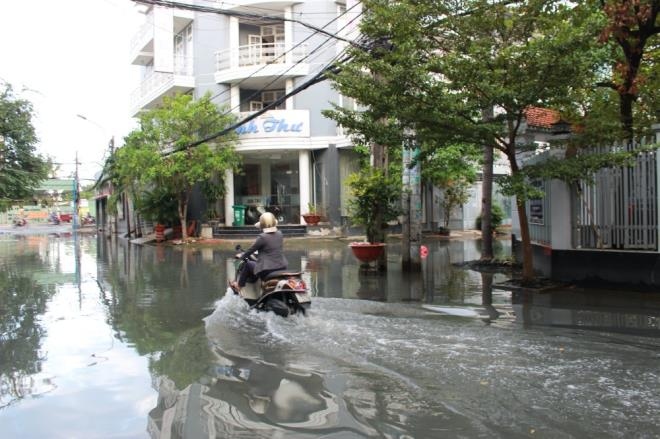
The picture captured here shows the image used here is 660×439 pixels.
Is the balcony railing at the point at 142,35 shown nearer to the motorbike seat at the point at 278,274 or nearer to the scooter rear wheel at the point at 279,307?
the motorbike seat at the point at 278,274

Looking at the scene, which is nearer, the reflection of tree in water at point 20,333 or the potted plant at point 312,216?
the reflection of tree in water at point 20,333

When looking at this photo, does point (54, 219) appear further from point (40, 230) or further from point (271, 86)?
point (271, 86)

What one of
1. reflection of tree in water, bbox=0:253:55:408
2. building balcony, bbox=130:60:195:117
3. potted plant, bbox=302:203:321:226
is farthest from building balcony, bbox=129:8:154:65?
reflection of tree in water, bbox=0:253:55:408

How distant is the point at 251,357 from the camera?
639cm

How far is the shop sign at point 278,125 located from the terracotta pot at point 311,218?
3876mm

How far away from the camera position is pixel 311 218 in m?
28.4

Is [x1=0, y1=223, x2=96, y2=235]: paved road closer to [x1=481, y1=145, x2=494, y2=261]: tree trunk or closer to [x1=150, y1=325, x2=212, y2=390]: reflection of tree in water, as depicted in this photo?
[x1=481, y1=145, x2=494, y2=261]: tree trunk

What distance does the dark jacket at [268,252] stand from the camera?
8469 mm

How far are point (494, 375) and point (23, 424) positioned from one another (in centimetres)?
395

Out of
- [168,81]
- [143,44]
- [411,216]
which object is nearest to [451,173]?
[411,216]

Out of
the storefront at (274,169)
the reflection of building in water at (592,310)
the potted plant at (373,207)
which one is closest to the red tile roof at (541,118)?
the potted plant at (373,207)

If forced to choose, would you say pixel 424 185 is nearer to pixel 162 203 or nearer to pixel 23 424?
pixel 162 203

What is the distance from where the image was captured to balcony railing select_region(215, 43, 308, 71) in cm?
2856

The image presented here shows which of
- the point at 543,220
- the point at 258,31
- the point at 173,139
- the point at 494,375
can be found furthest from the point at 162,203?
the point at 494,375
